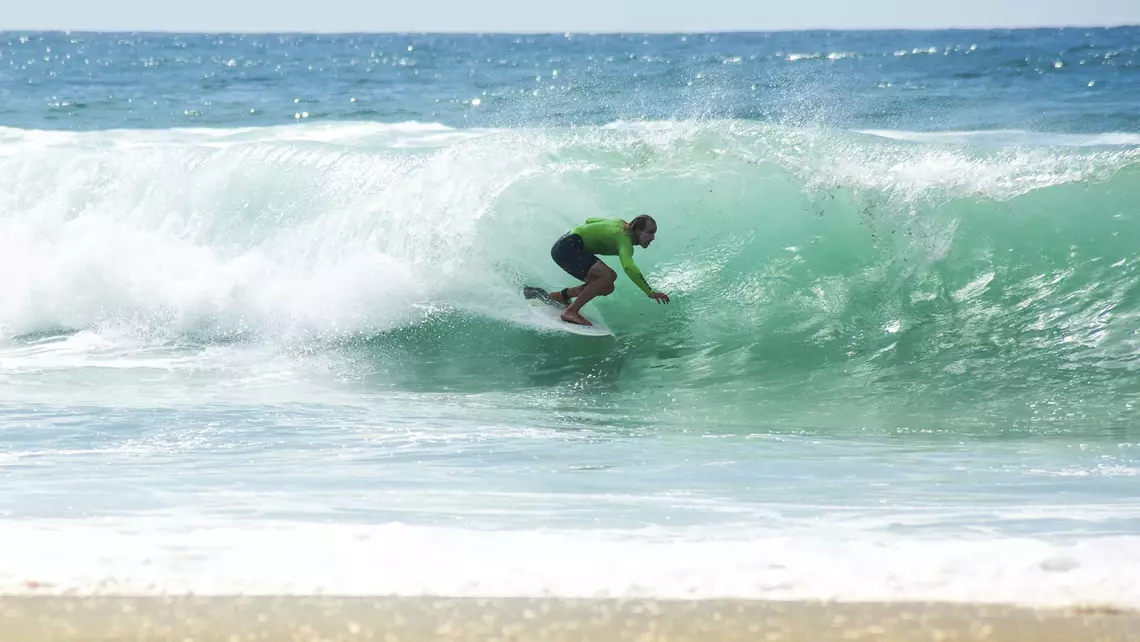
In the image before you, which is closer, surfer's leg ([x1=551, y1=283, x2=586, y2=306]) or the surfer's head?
the surfer's head

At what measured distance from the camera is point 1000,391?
23.9 ft

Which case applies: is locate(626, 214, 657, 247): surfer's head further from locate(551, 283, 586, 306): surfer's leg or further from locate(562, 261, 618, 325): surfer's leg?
locate(551, 283, 586, 306): surfer's leg

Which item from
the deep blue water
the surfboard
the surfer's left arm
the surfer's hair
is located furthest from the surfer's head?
the deep blue water

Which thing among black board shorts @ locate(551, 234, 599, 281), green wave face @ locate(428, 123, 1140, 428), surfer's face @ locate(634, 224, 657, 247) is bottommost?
green wave face @ locate(428, 123, 1140, 428)

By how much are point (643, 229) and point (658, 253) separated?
234 cm

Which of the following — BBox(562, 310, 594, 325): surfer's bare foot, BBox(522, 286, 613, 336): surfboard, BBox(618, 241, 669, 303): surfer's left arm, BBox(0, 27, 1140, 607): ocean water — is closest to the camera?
BBox(0, 27, 1140, 607): ocean water

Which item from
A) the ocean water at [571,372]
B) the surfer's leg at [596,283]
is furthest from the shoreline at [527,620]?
the surfer's leg at [596,283]

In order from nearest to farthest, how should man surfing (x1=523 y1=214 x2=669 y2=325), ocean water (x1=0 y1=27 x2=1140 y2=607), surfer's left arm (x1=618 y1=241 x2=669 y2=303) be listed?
ocean water (x1=0 y1=27 x2=1140 y2=607) < surfer's left arm (x1=618 y1=241 x2=669 y2=303) < man surfing (x1=523 y1=214 x2=669 y2=325)

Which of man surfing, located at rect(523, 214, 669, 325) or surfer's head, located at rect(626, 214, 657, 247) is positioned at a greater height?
surfer's head, located at rect(626, 214, 657, 247)

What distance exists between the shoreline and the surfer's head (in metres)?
4.23

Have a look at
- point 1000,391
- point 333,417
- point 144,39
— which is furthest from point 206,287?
point 144,39

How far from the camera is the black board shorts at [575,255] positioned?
26.7 feet

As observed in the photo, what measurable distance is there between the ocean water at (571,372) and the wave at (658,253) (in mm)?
34

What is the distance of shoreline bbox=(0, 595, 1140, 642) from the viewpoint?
3270 mm
